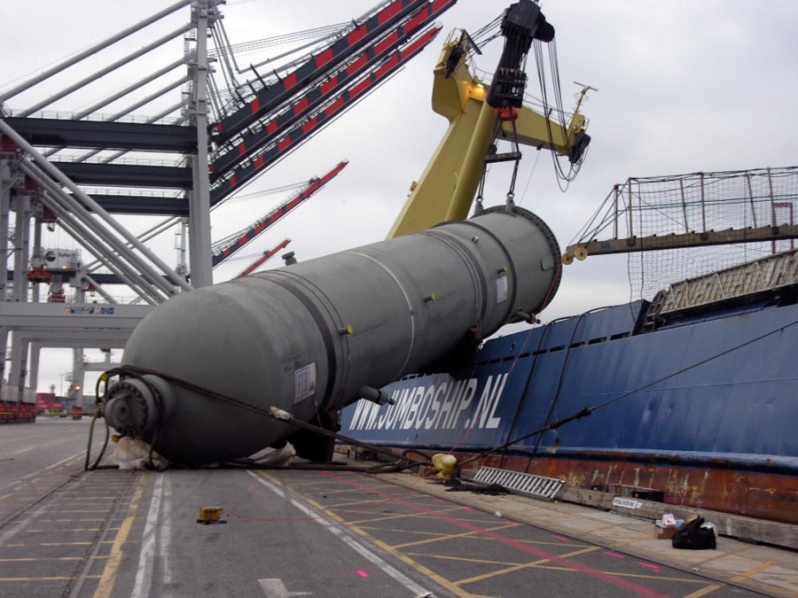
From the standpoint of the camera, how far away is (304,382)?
1488 centimetres

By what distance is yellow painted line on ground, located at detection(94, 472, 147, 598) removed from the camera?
658 cm

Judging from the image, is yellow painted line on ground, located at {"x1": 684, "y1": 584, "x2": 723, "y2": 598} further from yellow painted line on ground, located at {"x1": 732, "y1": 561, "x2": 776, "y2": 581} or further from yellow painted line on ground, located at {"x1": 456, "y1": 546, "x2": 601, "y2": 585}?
yellow painted line on ground, located at {"x1": 456, "y1": 546, "x2": 601, "y2": 585}

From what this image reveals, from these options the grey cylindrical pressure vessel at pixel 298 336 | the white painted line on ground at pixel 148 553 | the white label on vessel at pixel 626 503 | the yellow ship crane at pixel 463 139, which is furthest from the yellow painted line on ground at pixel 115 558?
the yellow ship crane at pixel 463 139

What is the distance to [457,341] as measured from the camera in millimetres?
19625

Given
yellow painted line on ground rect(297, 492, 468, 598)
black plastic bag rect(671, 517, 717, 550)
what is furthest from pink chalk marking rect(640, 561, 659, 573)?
yellow painted line on ground rect(297, 492, 468, 598)

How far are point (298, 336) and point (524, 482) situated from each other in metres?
4.44

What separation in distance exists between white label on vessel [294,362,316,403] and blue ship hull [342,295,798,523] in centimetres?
354

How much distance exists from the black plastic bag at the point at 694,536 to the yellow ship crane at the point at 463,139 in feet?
49.7

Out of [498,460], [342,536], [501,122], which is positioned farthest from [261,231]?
[342,536]

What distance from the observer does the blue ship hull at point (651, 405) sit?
10.5m

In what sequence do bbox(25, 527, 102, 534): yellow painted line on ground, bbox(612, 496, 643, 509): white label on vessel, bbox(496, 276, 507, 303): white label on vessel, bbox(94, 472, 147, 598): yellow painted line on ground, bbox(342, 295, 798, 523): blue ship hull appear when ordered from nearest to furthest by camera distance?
bbox(94, 472, 147, 598): yellow painted line on ground
bbox(25, 527, 102, 534): yellow painted line on ground
bbox(342, 295, 798, 523): blue ship hull
bbox(612, 496, 643, 509): white label on vessel
bbox(496, 276, 507, 303): white label on vessel

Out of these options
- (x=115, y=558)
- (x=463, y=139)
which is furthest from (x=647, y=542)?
(x=463, y=139)

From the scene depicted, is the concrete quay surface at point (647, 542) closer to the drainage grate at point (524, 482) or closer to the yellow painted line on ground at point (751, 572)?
the yellow painted line on ground at point (751, 572)

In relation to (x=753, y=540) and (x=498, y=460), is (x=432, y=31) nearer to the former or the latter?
(x=498, y=460)
